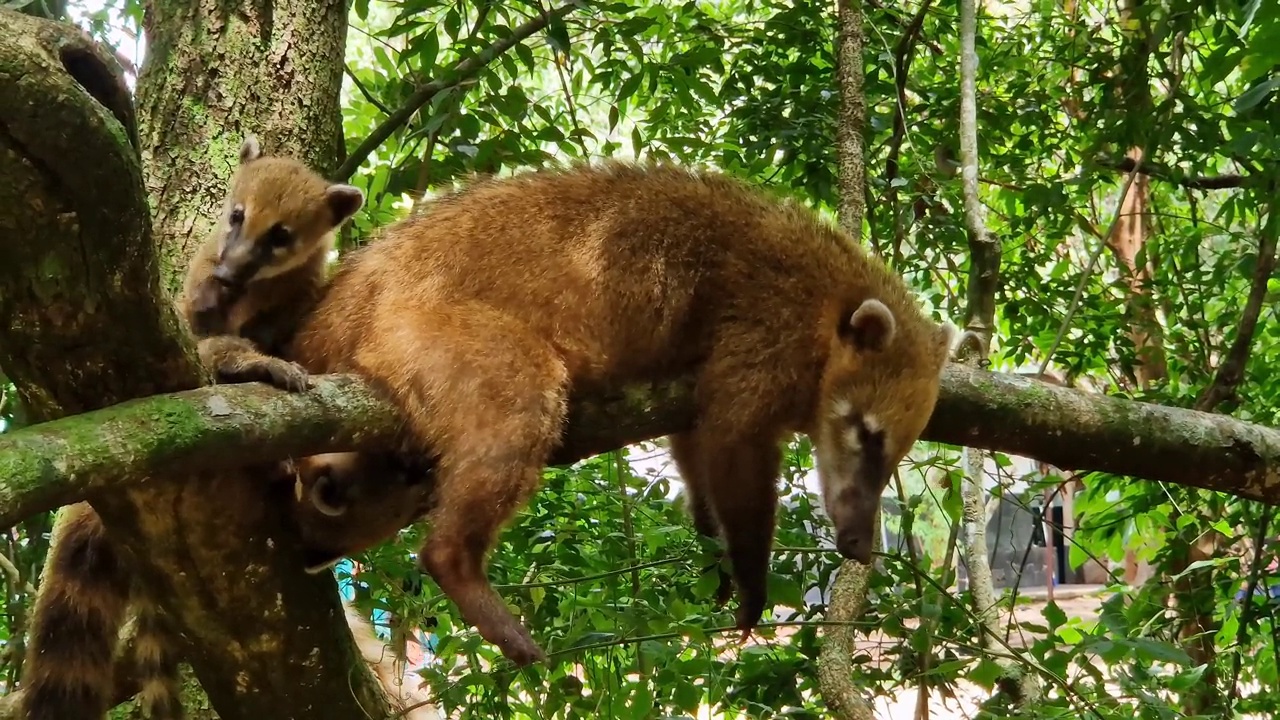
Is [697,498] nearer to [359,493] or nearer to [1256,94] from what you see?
[359,493]

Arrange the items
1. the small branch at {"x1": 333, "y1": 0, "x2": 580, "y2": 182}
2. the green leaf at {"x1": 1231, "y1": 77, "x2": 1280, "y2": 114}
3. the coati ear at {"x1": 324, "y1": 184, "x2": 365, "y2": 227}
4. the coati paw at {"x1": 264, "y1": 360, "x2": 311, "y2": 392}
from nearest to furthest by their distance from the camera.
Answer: the coati paw at {"x1": 264, "y1": 360, "x2": 311, "y2": 392} → the green leaf at {"x1": 1231, "y1": 77, "x2": 1280, "y2": 114} → the coati ear at {"x1": 324, "y1": 184, "x2": 365, "y2": 227} → the small branch at {"x1": 333, "y1": 0, "x2": 580, "y2": 182}

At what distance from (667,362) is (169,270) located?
1.47 m

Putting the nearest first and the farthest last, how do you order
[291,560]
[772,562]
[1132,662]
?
[291,560]
[1132,662]
[772,562]

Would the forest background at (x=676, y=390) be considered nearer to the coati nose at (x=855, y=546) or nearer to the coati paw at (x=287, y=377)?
the coati paw at (x=287, y=377)

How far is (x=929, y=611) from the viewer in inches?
108

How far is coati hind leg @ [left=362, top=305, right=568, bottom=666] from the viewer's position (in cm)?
249

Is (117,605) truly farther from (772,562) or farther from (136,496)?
(772,562)

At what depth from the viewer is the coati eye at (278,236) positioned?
317 centimetres

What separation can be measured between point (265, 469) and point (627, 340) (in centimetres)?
101

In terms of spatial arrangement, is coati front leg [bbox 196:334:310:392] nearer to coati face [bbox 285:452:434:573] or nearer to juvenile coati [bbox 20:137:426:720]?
juvenile coati [bbox 20:137:426:720]

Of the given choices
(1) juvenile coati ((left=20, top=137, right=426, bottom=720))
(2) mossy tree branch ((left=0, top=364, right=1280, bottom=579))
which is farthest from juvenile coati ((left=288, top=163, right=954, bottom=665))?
(1) juvenile coati ((left=20, top=137, right=426, bottom=720))

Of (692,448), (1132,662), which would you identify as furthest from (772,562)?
(1132,662)

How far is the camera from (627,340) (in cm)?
289

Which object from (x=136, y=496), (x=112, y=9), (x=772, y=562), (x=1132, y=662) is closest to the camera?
(x=136, y=496)
